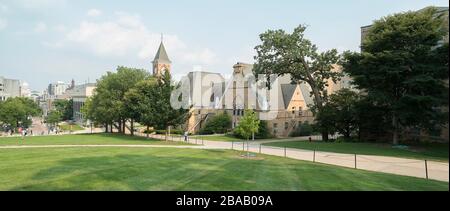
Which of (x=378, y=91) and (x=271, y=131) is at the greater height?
(x=378, y=91)

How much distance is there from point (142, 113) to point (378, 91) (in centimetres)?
2815

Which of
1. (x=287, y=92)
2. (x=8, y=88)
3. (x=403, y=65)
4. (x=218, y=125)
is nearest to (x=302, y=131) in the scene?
(x=287, y=92)

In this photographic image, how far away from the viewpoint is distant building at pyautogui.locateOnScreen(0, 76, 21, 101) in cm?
12975

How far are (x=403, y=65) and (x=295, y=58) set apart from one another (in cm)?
1376

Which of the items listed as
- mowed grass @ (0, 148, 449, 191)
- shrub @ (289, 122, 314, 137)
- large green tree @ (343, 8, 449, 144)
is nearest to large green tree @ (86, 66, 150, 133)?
shrub @ (289, 122, 314, 137)

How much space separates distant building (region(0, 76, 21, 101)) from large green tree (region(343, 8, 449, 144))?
137453mm

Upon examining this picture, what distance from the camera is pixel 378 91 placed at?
30062 millimetres

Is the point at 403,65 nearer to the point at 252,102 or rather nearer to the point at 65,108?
the point at 252,102

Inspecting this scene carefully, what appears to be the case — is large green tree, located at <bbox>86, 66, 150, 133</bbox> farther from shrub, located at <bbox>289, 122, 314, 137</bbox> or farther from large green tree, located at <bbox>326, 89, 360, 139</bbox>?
large green tree, located at <bbox>326, 89, 360, 139</bbox>

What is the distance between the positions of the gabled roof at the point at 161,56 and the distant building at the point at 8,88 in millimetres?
80195

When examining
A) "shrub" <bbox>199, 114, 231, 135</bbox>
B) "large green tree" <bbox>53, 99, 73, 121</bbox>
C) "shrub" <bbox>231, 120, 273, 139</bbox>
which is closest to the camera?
"shrub" <bbox>231, 120, 273, 139</bbox>

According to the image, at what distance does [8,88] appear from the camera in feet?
436
